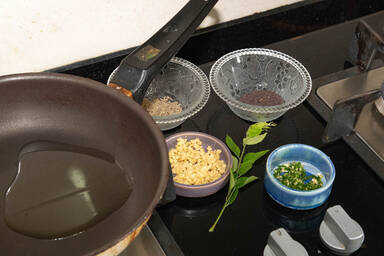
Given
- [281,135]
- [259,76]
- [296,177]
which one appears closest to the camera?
[296,177]

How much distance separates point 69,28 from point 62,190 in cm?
33

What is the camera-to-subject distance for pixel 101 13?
969 millimetres

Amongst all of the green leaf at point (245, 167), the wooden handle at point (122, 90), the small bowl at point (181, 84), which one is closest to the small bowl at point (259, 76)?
the small bowl at point (181, 84)

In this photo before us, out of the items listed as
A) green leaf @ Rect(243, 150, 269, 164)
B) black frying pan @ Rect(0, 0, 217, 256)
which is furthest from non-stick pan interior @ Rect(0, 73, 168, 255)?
green leaf @ Rect(243, 150, 269, 164)

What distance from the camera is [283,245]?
78 cm

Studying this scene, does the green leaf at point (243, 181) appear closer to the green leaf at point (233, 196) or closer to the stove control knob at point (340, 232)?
the green leaf at point (233, 196)

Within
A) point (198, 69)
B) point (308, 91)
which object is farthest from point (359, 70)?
point (198, 69)

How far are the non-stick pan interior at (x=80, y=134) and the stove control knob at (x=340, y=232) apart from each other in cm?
29

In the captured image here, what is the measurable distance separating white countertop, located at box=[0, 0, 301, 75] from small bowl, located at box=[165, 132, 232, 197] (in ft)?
0.76

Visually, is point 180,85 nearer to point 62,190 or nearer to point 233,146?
point 233,146

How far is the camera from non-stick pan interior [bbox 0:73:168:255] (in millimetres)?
729

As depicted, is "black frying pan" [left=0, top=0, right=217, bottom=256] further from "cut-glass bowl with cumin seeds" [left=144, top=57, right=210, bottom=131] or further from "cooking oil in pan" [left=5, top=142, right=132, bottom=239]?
"cut-glass bowl with cumin seeds" [left=144, top=57, right=210, bottom=131]

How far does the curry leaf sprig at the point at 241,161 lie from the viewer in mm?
884

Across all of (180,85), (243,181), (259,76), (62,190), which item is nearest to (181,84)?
(180,85)
